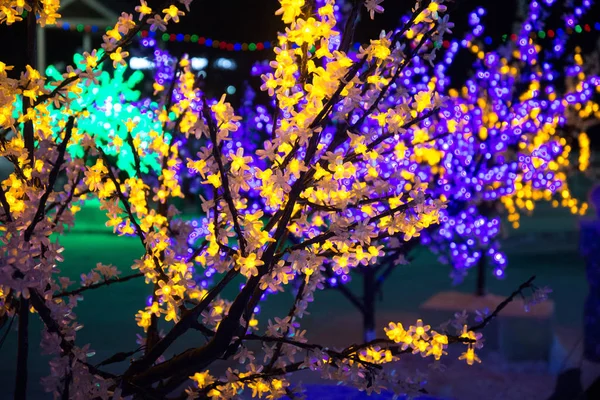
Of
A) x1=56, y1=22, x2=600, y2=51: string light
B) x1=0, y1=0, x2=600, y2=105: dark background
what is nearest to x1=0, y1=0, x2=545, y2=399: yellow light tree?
x1=56, y1=22, x2=600, y2=51: string light

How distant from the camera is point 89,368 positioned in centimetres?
255

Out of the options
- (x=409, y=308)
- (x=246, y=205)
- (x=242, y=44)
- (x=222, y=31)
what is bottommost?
(x=246, y=205)

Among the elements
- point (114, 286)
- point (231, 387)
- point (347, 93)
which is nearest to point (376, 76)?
point (347, 93)

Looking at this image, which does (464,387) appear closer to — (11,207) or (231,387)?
(231,387)

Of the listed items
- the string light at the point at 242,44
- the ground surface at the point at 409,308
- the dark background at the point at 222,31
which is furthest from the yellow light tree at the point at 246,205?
the dark background at the point at 222,31

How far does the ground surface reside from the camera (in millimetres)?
6262

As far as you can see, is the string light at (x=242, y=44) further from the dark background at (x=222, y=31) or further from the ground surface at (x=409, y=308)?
the ground surface at (x=409, y=308)

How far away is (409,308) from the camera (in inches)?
385

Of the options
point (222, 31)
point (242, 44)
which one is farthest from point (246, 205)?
point (222, 31)

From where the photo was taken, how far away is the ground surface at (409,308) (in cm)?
626

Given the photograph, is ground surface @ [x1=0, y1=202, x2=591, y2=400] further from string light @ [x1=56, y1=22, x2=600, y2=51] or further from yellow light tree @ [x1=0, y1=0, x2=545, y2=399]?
string light @ [x1=56, y1=22, x2=600, y2=51]

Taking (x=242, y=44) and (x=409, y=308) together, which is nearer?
(x=409, y=308)

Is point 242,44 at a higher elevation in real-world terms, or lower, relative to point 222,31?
lower

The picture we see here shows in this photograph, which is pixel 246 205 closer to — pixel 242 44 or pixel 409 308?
pixel 409 308
